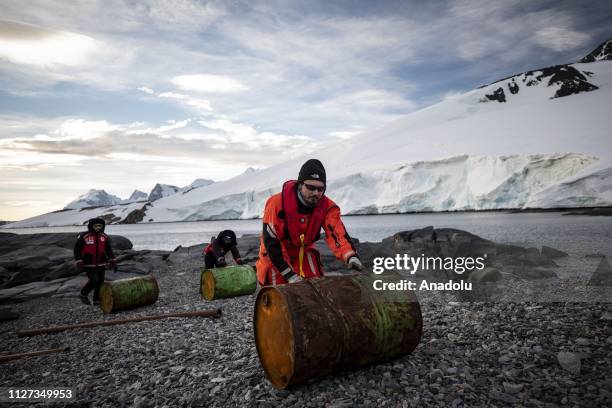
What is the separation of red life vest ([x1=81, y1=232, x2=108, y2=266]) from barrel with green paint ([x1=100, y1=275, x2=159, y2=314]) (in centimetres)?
93

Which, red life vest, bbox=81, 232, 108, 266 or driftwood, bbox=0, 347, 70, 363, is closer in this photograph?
driftwood, bbox=0, 347, 70, 363

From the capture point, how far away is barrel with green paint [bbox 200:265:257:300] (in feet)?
30.6

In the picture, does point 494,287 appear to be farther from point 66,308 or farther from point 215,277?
point 66,308

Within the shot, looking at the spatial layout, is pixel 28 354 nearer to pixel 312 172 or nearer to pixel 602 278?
pixel 312 172

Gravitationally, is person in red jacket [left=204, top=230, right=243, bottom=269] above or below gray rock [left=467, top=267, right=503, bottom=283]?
above

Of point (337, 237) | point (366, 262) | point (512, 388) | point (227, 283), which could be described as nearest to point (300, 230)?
point (337, 237)

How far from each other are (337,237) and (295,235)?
56cm

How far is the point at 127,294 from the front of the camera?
8.62 metres

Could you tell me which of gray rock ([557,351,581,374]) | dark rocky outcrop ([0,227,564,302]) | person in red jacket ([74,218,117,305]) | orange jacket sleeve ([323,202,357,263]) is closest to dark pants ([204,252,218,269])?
person in red jacket ([74,218,117,305])

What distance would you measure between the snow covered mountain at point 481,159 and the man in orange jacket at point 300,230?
4559 centimetres

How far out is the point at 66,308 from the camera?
10156 millimetres

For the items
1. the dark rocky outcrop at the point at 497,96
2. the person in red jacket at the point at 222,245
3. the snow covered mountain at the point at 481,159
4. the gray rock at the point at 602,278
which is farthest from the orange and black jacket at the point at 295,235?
the dark rocky outcrop at the point at 497,96

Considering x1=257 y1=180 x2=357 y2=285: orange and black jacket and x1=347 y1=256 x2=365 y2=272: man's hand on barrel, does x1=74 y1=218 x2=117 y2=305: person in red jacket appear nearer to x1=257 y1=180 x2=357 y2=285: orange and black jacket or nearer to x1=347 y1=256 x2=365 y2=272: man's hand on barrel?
x1=257 y1=180 x2=357 y2=285: orange and black jacket

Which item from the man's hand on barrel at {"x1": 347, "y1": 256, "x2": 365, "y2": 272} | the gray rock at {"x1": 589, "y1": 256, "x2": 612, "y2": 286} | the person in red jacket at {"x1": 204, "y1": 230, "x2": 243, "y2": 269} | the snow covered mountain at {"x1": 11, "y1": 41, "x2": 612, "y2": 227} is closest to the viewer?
the man's hand on barrel at {"x1": 347, "y1": 256, "x2": 365, "y2": 272}
